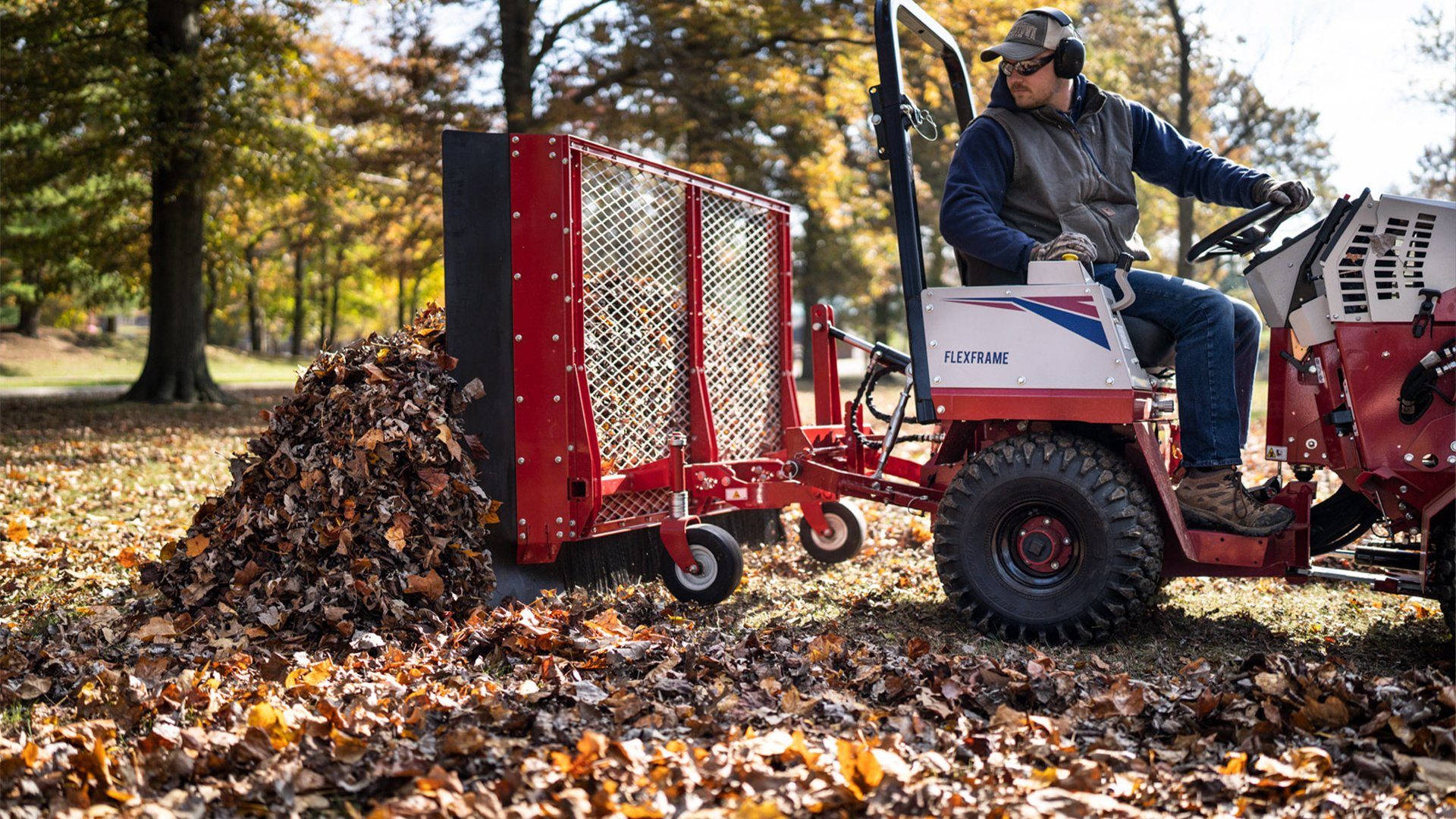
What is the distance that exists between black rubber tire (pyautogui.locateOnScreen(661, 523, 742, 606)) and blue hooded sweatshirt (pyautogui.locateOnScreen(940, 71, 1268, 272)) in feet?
5.26

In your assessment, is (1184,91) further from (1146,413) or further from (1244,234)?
(1146,413)

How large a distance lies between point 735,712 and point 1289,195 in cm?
294

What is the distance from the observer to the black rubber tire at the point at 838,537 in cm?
639

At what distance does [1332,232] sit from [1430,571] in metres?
1.19

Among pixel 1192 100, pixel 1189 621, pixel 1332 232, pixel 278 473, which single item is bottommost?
pixel 1189 621

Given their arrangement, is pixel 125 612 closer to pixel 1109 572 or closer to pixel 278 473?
pixel 278 473

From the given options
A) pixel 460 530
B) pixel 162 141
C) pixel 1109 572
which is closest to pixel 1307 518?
pixel 1109 572

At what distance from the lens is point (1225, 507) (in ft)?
14.0

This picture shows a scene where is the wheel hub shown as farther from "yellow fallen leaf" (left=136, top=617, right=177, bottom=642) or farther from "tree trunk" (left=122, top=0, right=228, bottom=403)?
"tree trunk" (left=122, top=0, right=228, bottom=403)

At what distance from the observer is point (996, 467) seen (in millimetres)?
4453

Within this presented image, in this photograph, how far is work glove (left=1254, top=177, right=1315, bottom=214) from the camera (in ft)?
14.7

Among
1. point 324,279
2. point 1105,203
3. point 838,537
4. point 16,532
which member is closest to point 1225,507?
point 1105,203

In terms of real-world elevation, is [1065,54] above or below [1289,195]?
above

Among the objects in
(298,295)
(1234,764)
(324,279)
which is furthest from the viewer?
(324,279)
